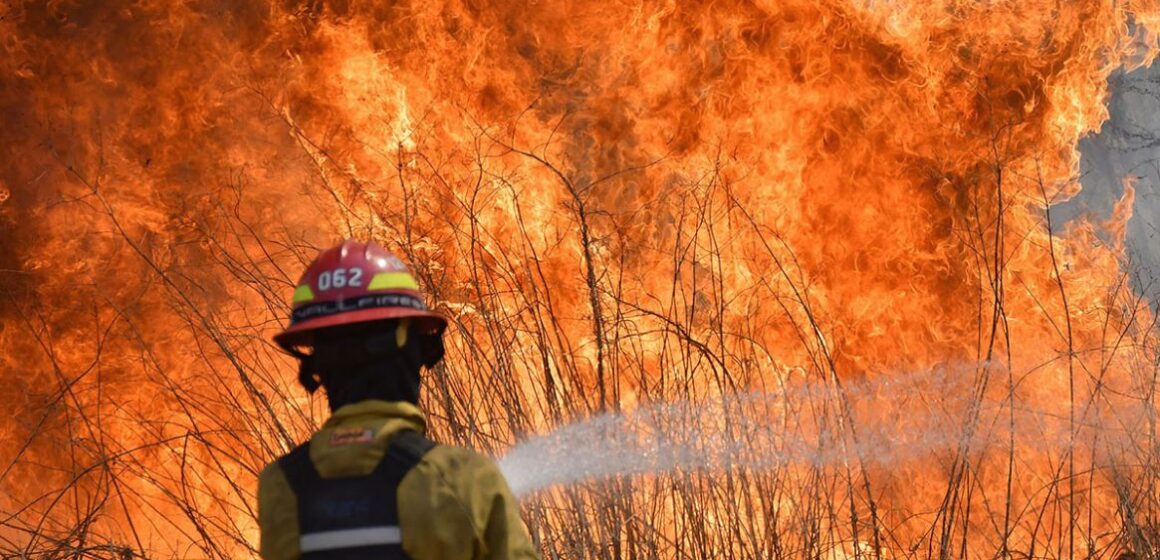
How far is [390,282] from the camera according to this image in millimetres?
3049

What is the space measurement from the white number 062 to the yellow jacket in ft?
0.97

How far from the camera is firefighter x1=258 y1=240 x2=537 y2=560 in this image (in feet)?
9.33

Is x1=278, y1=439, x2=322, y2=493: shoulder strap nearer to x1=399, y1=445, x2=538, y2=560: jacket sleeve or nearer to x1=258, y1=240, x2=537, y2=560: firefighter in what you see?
x1=258, y1=240, x2=537, y2=560: firefighter

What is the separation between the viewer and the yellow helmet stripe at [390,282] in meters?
3.03

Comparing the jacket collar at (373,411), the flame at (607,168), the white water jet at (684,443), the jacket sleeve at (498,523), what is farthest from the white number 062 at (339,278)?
the flame at (607,168)

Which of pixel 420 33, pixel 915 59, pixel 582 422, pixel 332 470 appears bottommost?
pixel 332 470

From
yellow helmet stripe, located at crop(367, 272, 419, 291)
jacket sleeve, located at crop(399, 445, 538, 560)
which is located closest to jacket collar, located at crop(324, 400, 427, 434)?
jacket sleeve, located at crop(399, 445, 538, 560)

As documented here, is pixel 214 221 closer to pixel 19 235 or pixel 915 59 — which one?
pixel 19 235

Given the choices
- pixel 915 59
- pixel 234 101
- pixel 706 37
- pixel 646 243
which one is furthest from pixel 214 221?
pixel 915 59

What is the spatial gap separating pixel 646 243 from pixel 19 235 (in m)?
4.97

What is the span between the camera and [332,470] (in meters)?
2.89

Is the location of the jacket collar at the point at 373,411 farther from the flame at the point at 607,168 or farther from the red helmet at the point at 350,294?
the flame at the point at 607,168

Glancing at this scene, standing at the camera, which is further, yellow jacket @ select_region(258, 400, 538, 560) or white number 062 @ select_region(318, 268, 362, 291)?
white number 062 @ select_region(318, 268, 362, 291)

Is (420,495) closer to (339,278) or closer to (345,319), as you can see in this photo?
(345,319)
